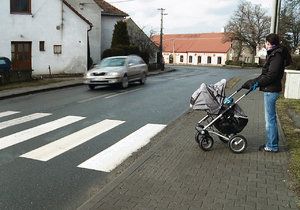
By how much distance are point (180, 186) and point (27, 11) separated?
27.2 meters

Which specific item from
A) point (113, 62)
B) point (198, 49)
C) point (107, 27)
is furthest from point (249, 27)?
point (113, 62)

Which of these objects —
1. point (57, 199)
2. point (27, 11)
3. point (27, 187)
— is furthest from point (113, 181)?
point (27, 11)

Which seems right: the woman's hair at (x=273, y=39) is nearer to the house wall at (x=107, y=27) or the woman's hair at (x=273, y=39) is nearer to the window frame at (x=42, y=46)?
the window frame at (x=42, y=46)

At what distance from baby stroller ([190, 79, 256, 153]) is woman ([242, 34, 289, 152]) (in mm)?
342

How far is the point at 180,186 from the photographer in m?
5.70

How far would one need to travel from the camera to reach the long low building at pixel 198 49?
101688 mm

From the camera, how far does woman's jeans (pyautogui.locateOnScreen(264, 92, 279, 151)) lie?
736 cm

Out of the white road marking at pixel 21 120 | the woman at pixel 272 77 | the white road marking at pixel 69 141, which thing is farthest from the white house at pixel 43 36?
the woman at pixel 272 77

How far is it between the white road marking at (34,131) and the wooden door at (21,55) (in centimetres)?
1952

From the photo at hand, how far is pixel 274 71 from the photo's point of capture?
722 cm

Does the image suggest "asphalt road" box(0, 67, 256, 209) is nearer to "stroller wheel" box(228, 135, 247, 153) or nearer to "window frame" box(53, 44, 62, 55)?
"stroller wheel" box(228, 135, 247, 153)

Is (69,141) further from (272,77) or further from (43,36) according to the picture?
(43,36)

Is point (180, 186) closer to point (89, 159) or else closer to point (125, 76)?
point (89, 159)

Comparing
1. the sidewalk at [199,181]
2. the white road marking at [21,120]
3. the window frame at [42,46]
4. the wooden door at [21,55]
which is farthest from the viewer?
the window frame at [42,46]
